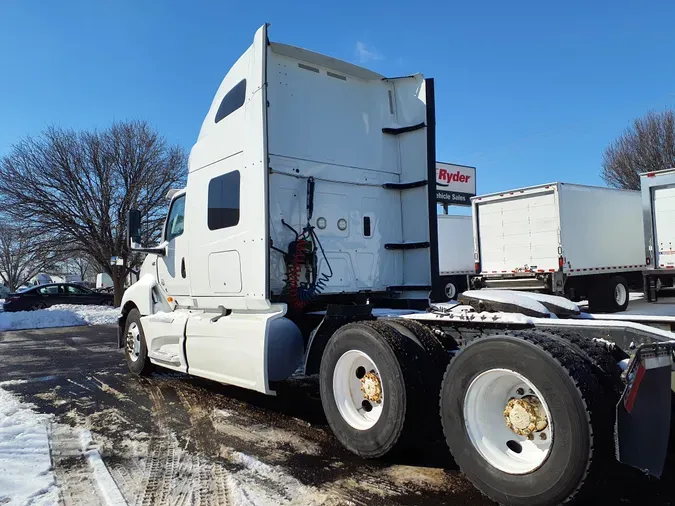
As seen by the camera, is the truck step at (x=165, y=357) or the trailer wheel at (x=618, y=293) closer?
the truck step at (x=165, y=357)

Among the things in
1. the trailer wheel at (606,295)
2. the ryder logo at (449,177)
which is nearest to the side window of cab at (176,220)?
the trailer wheel at (606,295)

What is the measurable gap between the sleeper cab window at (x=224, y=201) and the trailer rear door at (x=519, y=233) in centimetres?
1050

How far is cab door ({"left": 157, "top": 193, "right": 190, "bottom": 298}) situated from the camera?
270 inches

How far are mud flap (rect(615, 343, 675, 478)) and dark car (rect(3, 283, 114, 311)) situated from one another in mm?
25462

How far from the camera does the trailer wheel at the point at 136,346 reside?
299 inches

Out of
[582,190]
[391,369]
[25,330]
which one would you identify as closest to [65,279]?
[25,330]

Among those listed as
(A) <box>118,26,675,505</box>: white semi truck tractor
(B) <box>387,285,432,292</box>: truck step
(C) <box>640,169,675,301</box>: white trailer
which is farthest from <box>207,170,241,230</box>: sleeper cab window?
(C) <box>640,169,675,301</box>: white trailer

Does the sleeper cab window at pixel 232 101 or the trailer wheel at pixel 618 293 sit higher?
the sleeper cab window at pixel 232 101

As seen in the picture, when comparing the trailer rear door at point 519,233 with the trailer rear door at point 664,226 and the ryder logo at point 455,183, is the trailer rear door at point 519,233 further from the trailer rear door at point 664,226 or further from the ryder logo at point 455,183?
the ryder logo at point 455,183

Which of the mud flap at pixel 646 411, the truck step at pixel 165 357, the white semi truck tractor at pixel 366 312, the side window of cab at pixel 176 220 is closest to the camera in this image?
the mud flap at pixel 646 411

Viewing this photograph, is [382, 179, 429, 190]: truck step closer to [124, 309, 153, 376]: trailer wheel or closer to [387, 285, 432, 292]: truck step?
[387, 285, 432, 292]: truck step

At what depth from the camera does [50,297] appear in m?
23.8

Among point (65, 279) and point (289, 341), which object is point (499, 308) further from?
point (65, 279)

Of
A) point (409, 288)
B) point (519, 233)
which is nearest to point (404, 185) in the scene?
point (409, 288)
